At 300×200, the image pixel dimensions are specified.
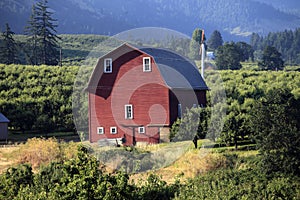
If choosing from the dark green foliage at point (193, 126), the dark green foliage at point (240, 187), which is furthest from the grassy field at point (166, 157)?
the dark green foliage at point (240, 187)

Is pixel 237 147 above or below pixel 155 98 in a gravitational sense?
below

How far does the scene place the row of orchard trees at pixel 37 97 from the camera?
3631 cm

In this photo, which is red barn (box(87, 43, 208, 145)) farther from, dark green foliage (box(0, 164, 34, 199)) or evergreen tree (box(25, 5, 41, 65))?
evergreen tree (box(25, 5, 41, 65))

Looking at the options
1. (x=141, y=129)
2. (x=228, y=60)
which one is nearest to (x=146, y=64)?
(x=141, y=129)

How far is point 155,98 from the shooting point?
3039cm

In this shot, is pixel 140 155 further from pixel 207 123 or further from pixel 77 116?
pixel 77 116

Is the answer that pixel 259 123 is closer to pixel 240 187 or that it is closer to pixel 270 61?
pixel 240 187

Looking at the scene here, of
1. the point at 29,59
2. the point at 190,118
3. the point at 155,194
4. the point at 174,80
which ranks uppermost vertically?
the point at 29,59

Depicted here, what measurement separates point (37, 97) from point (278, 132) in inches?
1154

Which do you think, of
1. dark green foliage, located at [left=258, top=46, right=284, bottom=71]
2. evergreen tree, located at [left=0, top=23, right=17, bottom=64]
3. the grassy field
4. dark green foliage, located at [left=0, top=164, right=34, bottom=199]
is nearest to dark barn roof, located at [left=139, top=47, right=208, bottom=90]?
the grassy field

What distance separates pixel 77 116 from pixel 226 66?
44.8 m

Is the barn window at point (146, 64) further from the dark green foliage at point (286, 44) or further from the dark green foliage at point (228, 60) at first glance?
the dark green foliage at point (286, 44)

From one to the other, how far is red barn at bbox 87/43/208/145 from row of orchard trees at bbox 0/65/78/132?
6.24 meters

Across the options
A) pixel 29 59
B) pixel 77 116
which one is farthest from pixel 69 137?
pixel 29 59
